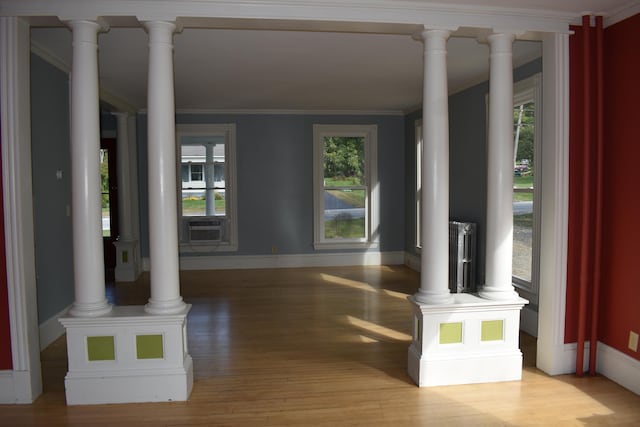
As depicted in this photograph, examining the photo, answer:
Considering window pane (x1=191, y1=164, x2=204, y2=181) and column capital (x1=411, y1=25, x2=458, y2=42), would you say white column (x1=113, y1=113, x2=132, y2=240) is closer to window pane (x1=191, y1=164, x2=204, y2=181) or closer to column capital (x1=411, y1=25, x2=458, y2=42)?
window pane (x1=191, y1=164, x2=204, y2=181)

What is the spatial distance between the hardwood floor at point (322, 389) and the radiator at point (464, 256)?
0.85 m

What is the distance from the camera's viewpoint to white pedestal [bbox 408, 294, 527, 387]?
3422 mm

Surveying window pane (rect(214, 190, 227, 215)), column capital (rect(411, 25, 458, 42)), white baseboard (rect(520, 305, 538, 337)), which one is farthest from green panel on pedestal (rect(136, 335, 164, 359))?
window pane (rect(214, 190, 227, 215))

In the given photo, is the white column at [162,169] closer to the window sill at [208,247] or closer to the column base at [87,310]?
the column base at [87,310]

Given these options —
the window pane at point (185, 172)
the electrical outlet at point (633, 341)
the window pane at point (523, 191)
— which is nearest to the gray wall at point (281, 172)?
the window pane at point (185, 172)

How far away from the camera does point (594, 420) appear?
2.96 meters

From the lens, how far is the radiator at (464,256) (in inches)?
219

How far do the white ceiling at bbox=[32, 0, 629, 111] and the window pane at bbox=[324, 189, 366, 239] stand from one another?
1769 millimetres

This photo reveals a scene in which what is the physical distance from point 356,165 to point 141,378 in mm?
5583

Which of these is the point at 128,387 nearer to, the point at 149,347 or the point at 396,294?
the point at 149,347

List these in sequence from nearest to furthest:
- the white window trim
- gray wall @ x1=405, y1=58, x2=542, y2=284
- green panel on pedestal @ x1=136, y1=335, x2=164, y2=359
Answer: green panel on pedestal @ x1=136, y1=335, x2=164, y2=359 < gray wall @ x1=405, y1=58, x2=542, y2=284 < the white window trim

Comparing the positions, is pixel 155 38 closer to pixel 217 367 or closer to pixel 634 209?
pixel 217 367

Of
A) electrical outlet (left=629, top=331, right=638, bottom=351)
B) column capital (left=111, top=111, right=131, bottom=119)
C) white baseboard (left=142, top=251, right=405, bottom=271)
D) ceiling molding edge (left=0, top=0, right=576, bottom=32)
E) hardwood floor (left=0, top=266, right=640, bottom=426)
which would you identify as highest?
ceiling molding edge (left=0, top=0, right=576, bottom=32)

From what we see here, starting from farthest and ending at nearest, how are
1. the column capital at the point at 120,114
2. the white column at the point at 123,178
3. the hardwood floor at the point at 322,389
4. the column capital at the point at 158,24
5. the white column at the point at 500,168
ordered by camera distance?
1. the white column at the point at 123,178
2. the column capital at the point at 120,114
3. the white column at the point at 500,168
4. the column capital at the point at 158,24
5. the hardwood floor at the point at 322,389
